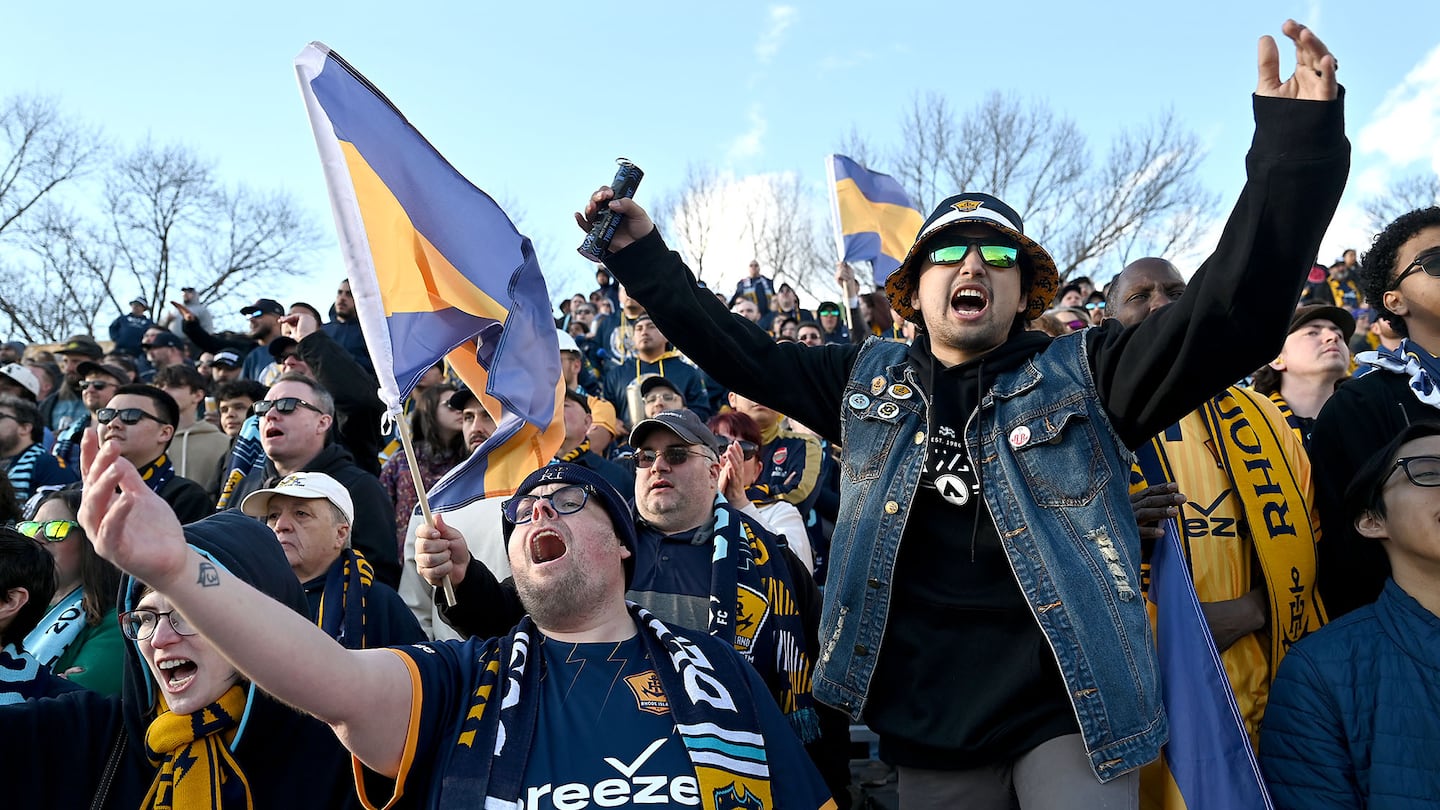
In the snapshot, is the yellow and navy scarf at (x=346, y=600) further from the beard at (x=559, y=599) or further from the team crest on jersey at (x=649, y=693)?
the team crest on jersey at (x=649, y=693)

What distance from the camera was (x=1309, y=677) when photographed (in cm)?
304

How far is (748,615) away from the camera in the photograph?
4270 millimetres

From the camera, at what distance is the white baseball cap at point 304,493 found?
4.15 metres

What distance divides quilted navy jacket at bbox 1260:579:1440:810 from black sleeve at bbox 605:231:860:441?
154 centimetres

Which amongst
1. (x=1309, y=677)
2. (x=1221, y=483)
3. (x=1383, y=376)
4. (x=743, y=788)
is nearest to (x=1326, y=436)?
(x=1383, y=376)

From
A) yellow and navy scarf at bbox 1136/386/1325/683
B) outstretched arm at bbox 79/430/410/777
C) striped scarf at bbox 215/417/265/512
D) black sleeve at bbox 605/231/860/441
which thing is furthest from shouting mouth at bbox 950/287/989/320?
striped scarf at bbox 215/417/265/512

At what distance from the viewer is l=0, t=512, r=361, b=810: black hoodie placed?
284 cm

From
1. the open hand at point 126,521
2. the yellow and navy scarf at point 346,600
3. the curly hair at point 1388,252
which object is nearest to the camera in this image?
the open hand at point 126,521

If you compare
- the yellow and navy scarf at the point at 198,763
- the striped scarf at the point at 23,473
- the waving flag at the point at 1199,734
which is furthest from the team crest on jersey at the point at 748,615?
the striped scarf at the point at 23,473

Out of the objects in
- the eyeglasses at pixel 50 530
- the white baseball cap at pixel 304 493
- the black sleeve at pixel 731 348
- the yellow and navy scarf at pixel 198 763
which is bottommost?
the yellow and navy scarf at pixel 198 763

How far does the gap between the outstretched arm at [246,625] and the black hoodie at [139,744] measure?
0.53 meters

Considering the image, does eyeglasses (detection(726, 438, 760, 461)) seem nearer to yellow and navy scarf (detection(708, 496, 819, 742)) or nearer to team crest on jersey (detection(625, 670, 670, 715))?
yellow and navy scarf (detection(708, 496, 819, 742))

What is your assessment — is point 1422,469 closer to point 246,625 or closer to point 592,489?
point 592,489

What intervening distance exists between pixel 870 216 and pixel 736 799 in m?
5.89
